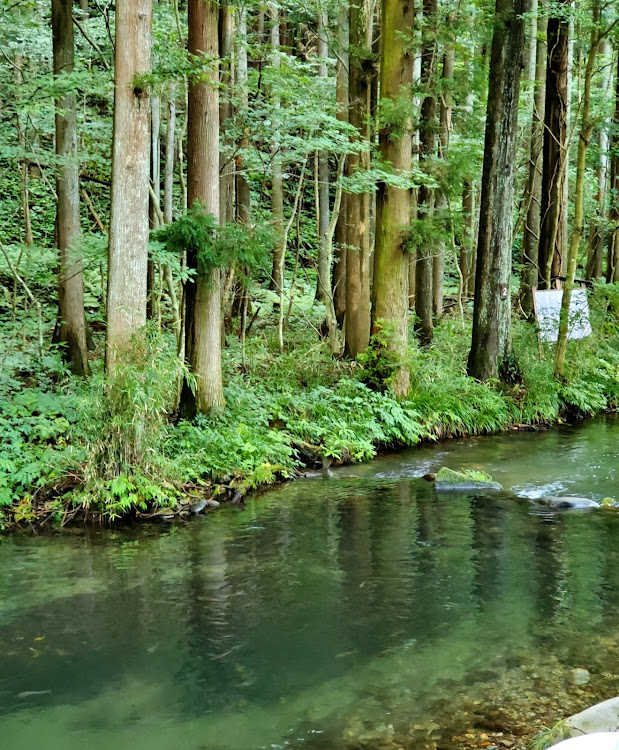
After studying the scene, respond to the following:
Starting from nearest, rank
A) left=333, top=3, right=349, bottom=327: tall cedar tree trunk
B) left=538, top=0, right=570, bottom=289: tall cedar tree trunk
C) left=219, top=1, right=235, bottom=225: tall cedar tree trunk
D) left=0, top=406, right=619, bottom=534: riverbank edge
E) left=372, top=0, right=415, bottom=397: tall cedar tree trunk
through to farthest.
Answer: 1. left=0, top=406, right=619, bottom=534: riverbank edge
2. left=372, top=0, right=415, bottom=397: tall cedar tree trunk
3. left=219, top=1, right=235, bottom=225: tall cedar tree trunk
4. left=333, top=3, right=349, bottom=327: tall cedar tree trunk
5. left=538, top=0, right=570, bottom=289: tall cedar tree trunk

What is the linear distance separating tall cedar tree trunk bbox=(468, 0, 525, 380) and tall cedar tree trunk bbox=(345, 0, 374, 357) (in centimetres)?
211

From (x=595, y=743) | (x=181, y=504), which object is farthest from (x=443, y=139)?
(x=595, y=743)

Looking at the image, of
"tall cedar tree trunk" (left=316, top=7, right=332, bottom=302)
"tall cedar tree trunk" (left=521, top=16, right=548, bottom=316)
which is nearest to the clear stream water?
"tall cedar tree trunk" (left=316, top=7, right=332, bottom=302)

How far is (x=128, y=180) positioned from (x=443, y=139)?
1103 cm

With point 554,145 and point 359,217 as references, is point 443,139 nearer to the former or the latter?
point 554,145

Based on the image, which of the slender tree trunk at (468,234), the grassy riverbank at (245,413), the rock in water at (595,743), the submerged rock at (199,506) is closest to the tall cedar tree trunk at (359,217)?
the grassy riverbank at (245,413)

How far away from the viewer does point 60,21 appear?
34.7 feet

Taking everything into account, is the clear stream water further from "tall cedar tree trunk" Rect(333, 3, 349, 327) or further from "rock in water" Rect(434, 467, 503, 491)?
"tall cedar tree trunk" Rect(333, 3, 349, 327)

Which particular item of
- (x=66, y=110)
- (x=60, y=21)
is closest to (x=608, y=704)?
(x=66, y=110)

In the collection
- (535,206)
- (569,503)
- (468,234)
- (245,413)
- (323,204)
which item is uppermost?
(535,206)

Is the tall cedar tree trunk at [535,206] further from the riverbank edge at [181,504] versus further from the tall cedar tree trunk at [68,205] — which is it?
the tall cedar tree trunk at [68,205]

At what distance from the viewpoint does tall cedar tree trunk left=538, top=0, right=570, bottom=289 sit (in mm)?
15586

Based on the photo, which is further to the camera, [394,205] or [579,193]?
[579,193]

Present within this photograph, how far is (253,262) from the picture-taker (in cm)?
937
